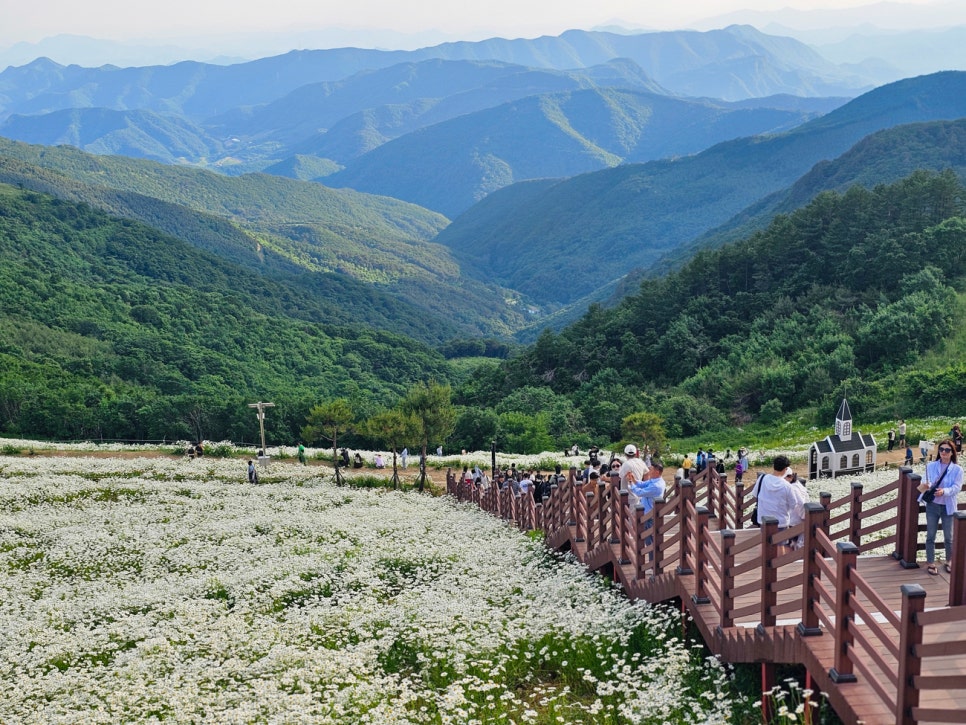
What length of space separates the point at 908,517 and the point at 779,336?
193ft

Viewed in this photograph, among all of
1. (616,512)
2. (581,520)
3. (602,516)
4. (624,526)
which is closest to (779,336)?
(581,520)

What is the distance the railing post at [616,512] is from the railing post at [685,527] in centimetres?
164

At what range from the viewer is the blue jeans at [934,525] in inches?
421

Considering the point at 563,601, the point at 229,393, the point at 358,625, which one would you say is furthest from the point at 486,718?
the point at 229,393

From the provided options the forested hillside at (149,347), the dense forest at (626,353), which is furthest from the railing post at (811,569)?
the forested hillside at (149,347)

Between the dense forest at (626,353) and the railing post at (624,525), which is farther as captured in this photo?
the dense forest at (626,353)

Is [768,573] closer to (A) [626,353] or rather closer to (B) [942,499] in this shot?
(B) [942,499]

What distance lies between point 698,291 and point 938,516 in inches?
2863

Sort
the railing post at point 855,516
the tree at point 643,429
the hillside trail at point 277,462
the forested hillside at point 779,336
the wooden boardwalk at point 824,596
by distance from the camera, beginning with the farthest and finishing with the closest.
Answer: the forested hillside at point 779,336
the tree at point 643,429
the hillside trail at point 277,462
the railing post at point 855,516
the wooden boardwalk at point 824,596

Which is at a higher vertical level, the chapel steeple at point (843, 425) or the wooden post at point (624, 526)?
the wooden post at point (624, 526)

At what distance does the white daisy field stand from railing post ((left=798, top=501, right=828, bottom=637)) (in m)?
1.28

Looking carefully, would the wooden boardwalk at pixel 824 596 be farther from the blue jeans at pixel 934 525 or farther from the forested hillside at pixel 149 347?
the forested hillside at pixel 149 347

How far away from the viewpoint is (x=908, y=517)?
10.9 m

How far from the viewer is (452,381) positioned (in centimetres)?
12406
